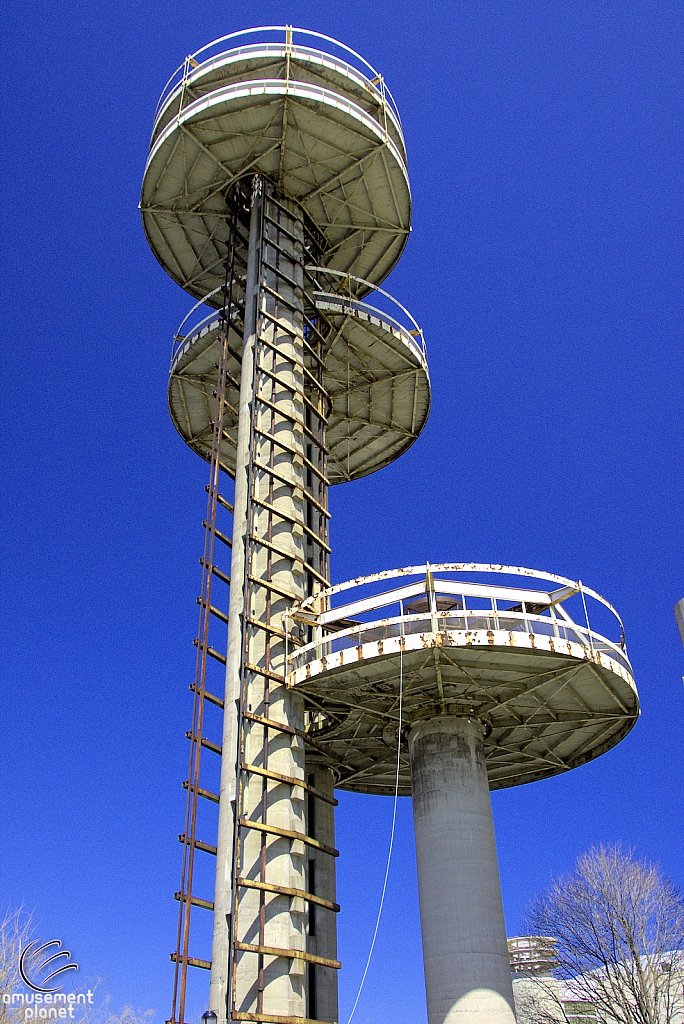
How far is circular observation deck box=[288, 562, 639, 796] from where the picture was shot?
24734 mm

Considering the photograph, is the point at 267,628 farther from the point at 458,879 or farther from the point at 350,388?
the point at 350,388

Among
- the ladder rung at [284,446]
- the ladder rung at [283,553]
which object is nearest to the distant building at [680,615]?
the ladder rung at [283,553]

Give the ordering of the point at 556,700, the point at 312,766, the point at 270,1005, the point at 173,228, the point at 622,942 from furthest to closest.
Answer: the point at 173,228
the point at 622,942
the point at 312,766
the point at 556,700
the point at 270,1005

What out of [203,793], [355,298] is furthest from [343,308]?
[203,793]

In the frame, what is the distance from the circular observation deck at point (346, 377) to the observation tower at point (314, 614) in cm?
11

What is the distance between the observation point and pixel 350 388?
134 feet

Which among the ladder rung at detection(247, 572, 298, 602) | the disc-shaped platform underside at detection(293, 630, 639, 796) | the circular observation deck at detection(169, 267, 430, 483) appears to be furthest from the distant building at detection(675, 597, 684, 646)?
the circular observation deck at detection(169, 267, 430, 483)

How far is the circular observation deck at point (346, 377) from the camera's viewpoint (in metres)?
38.1

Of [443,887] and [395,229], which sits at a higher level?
[395,229]

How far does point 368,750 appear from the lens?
3259 cm

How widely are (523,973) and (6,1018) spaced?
27.4m

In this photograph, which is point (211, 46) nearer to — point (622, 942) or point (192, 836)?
point (192, 836)

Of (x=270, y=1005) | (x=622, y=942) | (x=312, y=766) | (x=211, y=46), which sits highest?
(x=211, y=46)

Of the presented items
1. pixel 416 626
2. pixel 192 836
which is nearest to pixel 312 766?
pixel 192 836
